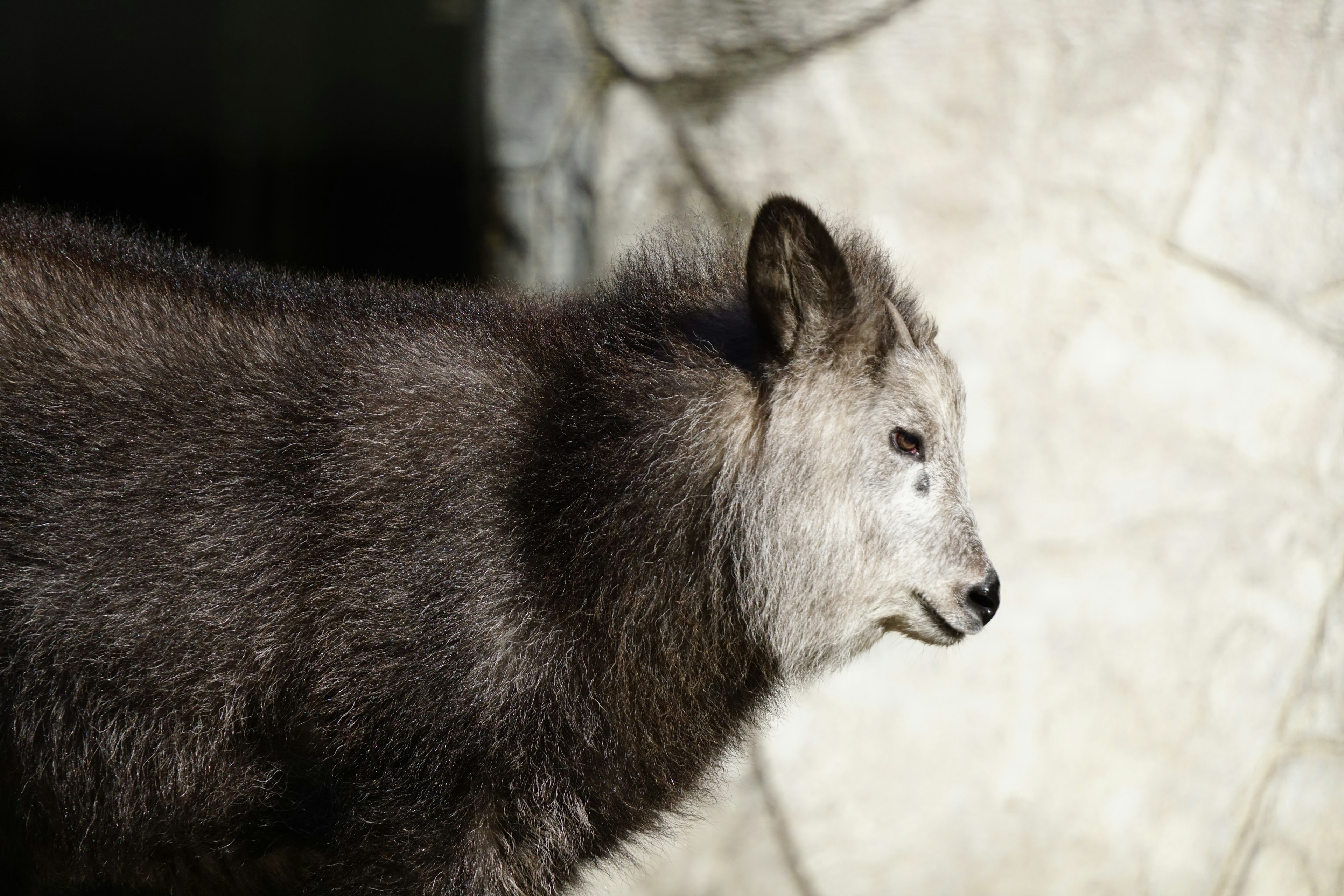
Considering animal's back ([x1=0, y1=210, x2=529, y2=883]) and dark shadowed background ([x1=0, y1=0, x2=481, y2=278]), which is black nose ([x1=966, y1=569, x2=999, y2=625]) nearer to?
animal's back ([x1=0, y1=210, x2=529, y2=883])

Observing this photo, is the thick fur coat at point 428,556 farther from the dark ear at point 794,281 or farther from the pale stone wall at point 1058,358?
the pale stone wall at point 1058,358

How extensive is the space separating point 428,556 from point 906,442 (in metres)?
1.19

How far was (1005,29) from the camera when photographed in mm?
4391

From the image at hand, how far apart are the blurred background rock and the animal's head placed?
145 cm

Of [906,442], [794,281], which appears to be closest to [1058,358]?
[906,442]

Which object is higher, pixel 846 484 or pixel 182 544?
pixel 846 484

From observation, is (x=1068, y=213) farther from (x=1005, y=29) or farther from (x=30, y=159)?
(x=30, y=159)

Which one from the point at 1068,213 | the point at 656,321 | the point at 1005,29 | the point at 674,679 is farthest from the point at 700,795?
the point at 1005,29

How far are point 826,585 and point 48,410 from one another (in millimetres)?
1911

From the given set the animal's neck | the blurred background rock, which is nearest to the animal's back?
the animal's neck

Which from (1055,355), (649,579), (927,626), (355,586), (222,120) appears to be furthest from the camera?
(222,120)

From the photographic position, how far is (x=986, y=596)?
314 centimetres

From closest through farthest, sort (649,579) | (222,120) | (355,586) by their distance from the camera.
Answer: (355,586) → (649,579) → (222,120)

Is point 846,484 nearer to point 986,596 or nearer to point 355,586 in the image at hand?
point 986,596
